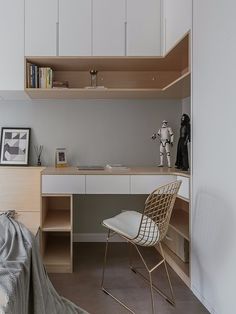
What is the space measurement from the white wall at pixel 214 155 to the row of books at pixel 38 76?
143cm

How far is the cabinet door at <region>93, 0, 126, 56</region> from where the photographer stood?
277 cm

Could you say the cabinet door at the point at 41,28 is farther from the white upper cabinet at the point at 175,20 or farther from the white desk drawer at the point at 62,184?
the white desk drawer at the point at 62,184

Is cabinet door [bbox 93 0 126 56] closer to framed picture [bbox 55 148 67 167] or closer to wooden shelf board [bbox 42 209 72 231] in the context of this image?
framed picture [bbox 55 148 67 167]

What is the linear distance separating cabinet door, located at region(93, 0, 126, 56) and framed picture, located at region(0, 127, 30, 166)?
1177 millimetres

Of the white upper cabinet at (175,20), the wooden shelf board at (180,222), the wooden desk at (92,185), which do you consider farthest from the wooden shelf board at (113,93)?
the wooden shelf board at (180,222)

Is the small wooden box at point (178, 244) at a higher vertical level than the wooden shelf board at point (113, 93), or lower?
lower

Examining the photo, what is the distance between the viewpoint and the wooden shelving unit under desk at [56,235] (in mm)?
2541

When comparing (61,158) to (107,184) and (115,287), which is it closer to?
(107,184)

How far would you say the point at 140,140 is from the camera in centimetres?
331

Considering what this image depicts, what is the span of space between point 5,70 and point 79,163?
1.18 m

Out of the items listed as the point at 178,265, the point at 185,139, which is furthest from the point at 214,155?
the point at 178,265

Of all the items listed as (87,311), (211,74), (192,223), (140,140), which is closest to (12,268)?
(87,311)

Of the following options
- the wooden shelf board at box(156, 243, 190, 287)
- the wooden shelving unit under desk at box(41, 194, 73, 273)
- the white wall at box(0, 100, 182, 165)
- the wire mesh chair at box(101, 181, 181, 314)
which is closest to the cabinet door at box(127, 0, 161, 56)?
the white wall at box(0, 100, 182, 165)

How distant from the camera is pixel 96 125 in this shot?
3.29 metres
